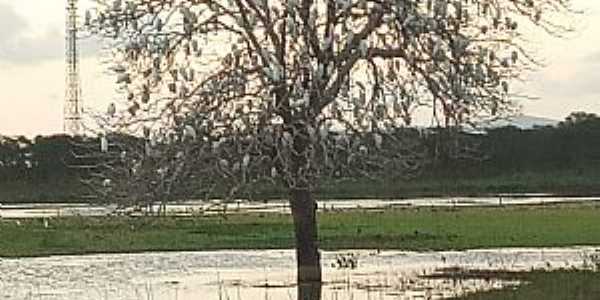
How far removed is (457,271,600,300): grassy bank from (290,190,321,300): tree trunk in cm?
386

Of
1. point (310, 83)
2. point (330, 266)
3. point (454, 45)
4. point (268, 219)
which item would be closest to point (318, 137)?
point (310, 83)

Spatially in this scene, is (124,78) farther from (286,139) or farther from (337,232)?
(337,232)

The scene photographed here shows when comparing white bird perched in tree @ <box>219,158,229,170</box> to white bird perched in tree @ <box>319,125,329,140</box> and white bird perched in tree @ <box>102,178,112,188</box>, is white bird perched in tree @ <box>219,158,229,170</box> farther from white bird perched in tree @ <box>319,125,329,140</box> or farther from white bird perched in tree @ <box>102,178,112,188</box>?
white bird perched in tree @ <box>102,178,112,188</box>

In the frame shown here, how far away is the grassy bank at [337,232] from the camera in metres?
48.8

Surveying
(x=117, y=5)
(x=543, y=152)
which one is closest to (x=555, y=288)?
A: (x=117, y=5)

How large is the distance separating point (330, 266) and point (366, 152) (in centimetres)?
1216

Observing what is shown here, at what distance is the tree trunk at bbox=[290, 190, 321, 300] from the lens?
28.7 m

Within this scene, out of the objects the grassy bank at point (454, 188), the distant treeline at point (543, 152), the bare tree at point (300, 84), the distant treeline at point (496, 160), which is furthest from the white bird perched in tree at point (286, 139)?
the distant treeline at point (543, 152)

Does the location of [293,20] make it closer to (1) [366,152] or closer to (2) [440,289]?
(1) [366,152]

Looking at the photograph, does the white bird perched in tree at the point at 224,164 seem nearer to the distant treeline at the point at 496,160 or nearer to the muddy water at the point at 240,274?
the muddy water at the point at 240,274

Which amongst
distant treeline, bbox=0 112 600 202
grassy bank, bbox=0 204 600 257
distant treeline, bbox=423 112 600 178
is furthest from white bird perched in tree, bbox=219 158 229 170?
distant treeline, bbox=423 112 600 178

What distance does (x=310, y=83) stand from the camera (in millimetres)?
25047

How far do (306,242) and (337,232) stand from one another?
25015 millimetres

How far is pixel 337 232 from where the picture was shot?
5428 centimetres
